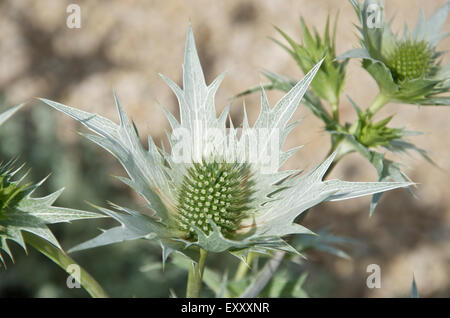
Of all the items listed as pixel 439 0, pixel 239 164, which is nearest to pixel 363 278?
pixel 439 0

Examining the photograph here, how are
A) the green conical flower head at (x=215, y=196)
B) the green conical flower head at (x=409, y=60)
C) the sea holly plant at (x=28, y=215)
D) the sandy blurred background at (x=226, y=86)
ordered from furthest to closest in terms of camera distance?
the sandy blurred background at (x=226, y=86) < the green conical flower head at (x=409, y=60) < the green conical flower head at (x=215, y=196) < the sea holly plant at (x=28, y=215)

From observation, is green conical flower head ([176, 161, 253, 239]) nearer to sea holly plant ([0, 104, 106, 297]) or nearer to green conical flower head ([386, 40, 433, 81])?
sea holly plant ([0, 104, 106, 297])

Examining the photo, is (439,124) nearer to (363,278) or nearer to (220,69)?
(363,278)

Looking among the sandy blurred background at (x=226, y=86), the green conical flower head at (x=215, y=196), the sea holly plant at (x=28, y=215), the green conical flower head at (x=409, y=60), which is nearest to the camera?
the sea holly plant at (x=28, y=215)

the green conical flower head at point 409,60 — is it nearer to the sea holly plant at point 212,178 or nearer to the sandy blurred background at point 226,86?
the sea holly plant at point 212,178

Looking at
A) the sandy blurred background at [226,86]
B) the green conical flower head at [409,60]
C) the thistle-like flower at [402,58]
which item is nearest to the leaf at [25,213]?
the thistle-like flower at [402,58]

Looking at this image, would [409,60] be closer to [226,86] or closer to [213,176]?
[213,176]

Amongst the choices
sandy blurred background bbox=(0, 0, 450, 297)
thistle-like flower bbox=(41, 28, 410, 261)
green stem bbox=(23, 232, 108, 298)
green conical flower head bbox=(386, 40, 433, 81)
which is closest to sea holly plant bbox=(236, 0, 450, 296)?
green conical flower head bbox=(386, 40, 433, 81)
